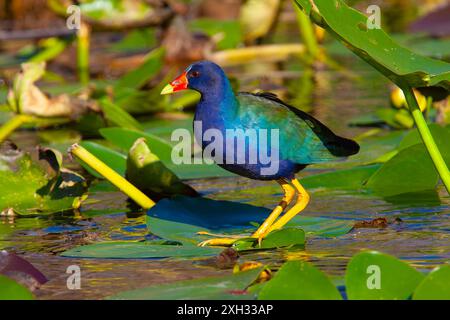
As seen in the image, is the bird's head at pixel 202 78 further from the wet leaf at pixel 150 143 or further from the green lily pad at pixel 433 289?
the green lily pad at pixel 433 289

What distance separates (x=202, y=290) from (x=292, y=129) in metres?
0.99

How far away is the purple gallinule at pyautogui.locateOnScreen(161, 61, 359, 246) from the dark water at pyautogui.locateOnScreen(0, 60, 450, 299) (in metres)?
0.26

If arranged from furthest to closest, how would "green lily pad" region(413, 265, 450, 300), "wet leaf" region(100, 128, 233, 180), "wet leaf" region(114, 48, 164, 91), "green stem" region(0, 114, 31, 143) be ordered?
"wet leaf" region(114, 48, 164, 91) < "green stem" region(0, 114, 31, 143) < "wet leaf" region(100, 128, 233, 180) < "green lily pad" region(413, 265, 450, 300)

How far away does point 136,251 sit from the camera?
3520mm

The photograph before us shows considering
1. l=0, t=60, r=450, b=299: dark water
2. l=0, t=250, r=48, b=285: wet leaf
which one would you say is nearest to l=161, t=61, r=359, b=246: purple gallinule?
l=0, t=60, r=450, b=299: dark water

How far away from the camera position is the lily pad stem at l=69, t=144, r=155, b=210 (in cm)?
383

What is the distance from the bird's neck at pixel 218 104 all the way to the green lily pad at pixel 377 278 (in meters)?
1.05

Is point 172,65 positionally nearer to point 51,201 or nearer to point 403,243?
point 51,201

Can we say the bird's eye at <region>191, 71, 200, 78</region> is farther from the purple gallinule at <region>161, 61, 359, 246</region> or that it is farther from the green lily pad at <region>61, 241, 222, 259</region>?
the green lily pad at <region>61, 241, 222, 259</region>

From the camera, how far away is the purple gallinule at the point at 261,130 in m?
3.62

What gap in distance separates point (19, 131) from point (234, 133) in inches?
Answer: 132

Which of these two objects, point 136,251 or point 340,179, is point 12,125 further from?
point 136,251

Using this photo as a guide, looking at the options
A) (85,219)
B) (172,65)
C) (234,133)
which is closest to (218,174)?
(85,219)

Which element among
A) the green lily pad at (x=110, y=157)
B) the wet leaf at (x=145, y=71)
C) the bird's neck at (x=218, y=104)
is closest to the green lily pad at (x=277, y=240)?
the bird's neck at (x=218, y=104)
